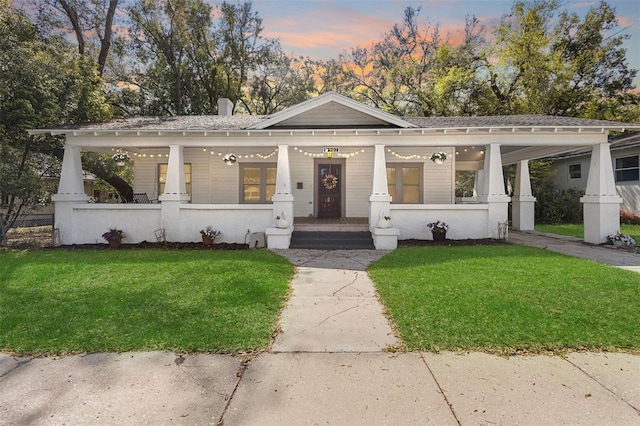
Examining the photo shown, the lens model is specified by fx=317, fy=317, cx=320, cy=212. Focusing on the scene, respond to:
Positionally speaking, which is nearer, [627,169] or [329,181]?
[329,181]

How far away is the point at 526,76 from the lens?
65.4ft

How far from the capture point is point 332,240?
989cm

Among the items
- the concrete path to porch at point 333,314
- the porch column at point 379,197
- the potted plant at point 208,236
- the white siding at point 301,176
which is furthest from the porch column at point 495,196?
the potted plant at point 208,236

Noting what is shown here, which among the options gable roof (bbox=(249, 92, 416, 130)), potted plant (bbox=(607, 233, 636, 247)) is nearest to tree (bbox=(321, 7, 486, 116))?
gable roof (bbox=(249, 92, 416, 130))

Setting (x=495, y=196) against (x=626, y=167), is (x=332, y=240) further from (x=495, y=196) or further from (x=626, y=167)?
(x=626, y=167)

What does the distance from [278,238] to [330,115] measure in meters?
4.73

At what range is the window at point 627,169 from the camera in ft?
52.3

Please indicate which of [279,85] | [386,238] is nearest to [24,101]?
[386,238]

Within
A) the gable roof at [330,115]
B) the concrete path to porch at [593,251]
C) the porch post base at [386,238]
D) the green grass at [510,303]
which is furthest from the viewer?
the gable roof at [330,115]

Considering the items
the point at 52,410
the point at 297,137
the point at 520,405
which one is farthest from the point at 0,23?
the point at 520,405

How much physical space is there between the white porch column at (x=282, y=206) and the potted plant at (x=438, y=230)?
447 cm

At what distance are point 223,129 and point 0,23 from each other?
774cm

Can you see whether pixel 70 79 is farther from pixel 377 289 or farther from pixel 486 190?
pixel 486 190

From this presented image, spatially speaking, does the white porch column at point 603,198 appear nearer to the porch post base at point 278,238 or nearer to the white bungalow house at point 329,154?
the white bungalow house at point 329,154
